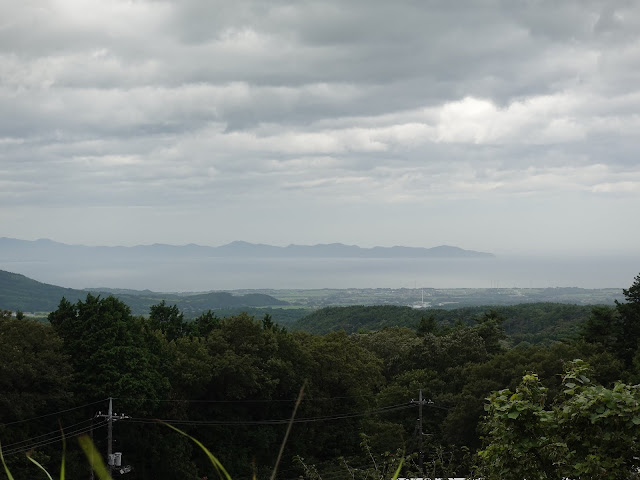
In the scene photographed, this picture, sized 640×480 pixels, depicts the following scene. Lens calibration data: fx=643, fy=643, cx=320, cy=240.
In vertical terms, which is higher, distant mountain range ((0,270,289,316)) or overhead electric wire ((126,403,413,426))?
overhead electric wire ((126,403,413,426))

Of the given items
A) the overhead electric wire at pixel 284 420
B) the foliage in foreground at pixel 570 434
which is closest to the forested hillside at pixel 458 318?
the overhead electric wire at pixel 284 420

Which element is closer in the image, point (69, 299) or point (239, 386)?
point (239, 386)

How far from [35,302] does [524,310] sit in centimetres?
11297

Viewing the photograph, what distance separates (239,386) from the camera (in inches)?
1033

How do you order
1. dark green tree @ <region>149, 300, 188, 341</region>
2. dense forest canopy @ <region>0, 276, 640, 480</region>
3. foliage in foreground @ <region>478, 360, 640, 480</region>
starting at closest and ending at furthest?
foliage in foreground @ <region>478, 360, 640, 480</region> → dense forest canopy @ <region>0, 276, 640, 480</region> → dark green tree @ <region>149, 300, 188, 341</region>

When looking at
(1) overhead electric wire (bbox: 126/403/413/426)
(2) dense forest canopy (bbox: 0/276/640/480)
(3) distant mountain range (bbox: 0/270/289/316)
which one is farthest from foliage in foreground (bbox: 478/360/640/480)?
(3) distant mountain range (bbox: 0/270/289/316)

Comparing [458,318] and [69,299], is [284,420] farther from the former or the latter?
[69,299]

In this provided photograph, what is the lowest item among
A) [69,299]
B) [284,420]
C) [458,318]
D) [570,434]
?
[69,299]

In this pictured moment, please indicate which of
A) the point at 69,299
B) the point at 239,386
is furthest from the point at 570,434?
the point at 69,299

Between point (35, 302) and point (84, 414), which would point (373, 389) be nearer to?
point (84, 414)

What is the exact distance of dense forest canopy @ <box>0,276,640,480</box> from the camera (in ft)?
70.8

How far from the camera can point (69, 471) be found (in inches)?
821

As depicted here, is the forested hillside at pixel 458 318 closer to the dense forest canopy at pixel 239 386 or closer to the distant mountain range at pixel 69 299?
the dense forest canopy at pixel 239 386

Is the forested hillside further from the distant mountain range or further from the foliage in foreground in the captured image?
the foliage in foreground
